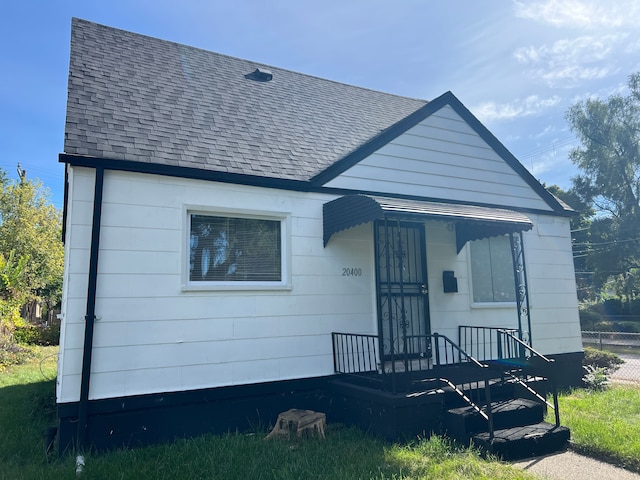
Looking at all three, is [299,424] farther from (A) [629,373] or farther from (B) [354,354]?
(A) [629,373]

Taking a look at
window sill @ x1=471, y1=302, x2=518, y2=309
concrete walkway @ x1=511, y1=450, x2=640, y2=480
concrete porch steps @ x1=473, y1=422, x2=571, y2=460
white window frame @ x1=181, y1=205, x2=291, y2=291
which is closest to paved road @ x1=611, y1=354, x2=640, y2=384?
window sill @ x1=471, y1=302, x2=518, y2=309

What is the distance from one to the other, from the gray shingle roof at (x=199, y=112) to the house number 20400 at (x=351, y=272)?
56.1 inches

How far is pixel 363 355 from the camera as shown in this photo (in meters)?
6.19

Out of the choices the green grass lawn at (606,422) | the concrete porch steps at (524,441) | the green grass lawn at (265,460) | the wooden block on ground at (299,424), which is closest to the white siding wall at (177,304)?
A: the wooden block on ground at (299,424)

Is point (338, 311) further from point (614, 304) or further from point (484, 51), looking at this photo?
point (614, 304)

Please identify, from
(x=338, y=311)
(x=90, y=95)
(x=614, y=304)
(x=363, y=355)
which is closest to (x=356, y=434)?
(x=363, y=355)

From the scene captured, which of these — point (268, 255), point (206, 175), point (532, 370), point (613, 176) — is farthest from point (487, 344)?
point (613, 176)

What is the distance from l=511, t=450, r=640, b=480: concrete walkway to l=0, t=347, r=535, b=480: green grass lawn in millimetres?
317

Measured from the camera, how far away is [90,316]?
15.3ft

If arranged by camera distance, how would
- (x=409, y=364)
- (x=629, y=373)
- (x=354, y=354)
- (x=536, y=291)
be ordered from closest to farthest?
(x=354, y=354) < (x=409, y=364) < (x=536, y=291) < (x=629, y=373)

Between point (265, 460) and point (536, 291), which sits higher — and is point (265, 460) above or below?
below

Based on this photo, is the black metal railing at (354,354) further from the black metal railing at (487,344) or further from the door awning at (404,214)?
the black metal railing at (487,344)

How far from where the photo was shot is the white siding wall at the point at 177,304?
4.80 metres

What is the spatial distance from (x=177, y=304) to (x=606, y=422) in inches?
215
